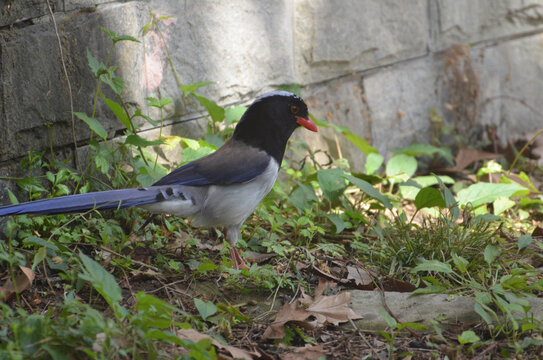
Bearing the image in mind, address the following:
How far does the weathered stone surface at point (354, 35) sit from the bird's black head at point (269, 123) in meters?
1.33

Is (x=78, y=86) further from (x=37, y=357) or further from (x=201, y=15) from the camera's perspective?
(x=37, y=357)

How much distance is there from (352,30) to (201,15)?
1458 mm

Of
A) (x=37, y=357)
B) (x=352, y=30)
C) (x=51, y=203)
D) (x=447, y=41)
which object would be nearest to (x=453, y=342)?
(x=37, y=357)

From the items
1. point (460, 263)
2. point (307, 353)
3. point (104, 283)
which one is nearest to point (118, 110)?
point (104, 283)

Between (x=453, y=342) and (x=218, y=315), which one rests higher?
(x=218, y=315)

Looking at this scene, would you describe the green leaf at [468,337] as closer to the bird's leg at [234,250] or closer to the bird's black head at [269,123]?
the bird's leg at [234,250]

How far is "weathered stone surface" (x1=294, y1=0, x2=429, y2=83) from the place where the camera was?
498cm

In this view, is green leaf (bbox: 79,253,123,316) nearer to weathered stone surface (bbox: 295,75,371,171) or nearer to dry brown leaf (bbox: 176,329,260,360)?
dry brown leaf (bbox: 176,329,260,360)

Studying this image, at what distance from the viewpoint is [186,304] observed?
301 centimetres

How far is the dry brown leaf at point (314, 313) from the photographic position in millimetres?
2783

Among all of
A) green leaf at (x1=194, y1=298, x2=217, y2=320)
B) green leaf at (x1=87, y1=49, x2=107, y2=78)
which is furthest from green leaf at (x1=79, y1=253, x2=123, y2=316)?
green leaf at (x1=87, y1=49, x2=107, y2=78)

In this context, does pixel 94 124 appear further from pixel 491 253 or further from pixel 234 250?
pixel 491 253

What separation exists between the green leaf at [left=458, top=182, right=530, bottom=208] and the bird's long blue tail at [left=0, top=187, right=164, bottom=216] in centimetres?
231

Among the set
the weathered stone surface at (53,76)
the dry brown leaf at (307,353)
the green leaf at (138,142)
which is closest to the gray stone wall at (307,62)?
the weathered stone surface at (53,76)
